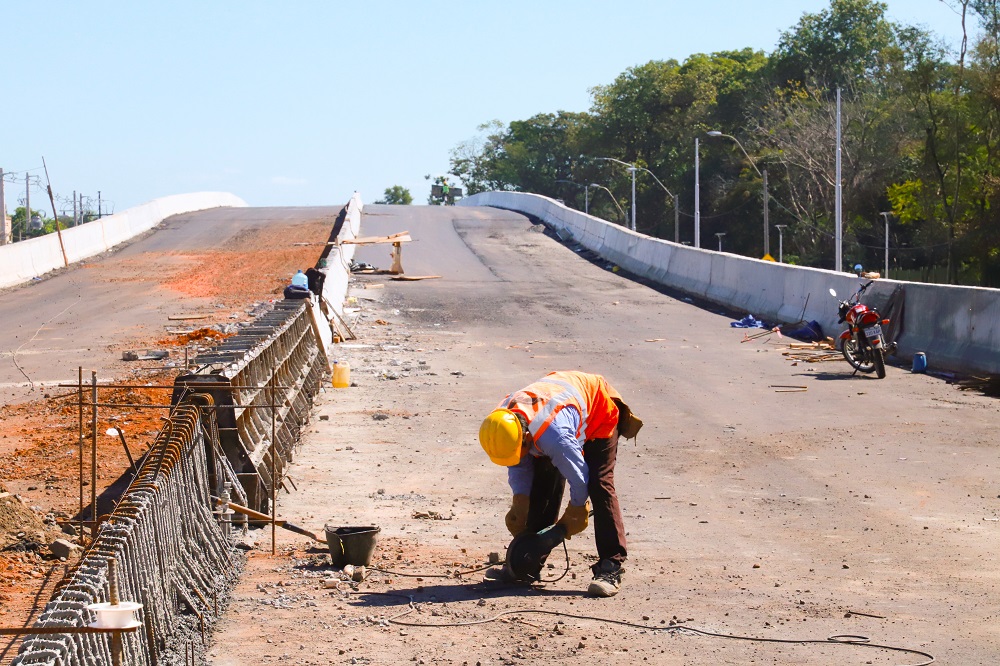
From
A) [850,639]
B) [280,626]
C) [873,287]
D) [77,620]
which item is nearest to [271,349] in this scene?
[280,626]

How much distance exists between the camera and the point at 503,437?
23.6 ft

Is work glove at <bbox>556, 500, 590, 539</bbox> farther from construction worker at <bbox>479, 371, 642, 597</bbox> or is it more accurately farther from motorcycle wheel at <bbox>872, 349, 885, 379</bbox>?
motorcycle wheel at <bbox>872, 349, 885, 379</bbox>

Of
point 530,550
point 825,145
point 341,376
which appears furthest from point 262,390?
point 825,145

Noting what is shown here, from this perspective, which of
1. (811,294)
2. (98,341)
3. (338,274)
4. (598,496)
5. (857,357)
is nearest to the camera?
(598,496)

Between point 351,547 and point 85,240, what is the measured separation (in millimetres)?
34771

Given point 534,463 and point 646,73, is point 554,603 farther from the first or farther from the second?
point 646,73

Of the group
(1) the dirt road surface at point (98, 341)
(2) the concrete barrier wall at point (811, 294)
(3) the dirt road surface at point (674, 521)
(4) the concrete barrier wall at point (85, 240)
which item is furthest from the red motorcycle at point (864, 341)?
(4) the concrete barrier wall at point (85, 240)

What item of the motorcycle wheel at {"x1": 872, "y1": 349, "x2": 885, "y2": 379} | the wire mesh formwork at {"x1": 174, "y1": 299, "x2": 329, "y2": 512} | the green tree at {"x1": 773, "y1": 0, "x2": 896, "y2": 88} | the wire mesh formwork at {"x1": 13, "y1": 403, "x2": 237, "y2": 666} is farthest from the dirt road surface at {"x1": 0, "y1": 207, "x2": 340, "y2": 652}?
the green tree at {"x1": 773, "y1": 0, "x2": 896, "y2": 88}

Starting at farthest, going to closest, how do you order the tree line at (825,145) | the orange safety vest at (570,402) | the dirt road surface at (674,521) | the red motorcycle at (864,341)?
the tree line at (825,145), the red motorcycle at (864,341), the orange safety vest at (570,402), the dirt road surface at (674,521)

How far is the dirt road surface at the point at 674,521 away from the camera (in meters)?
6.75

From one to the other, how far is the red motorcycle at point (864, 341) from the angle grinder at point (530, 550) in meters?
11.7

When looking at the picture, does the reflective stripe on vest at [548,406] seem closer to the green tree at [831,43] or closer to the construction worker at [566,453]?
the construction worker at [566,453]

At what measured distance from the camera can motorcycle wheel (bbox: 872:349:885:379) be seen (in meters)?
18.2

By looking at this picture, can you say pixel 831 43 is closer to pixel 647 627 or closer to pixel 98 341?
pixel 98 341
